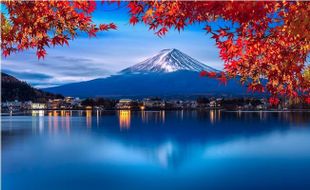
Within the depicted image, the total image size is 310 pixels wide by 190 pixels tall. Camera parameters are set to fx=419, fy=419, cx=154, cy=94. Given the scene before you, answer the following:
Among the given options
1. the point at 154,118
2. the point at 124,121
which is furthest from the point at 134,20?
the point at 154,118

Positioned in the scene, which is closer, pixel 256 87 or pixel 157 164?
pixel 256 87

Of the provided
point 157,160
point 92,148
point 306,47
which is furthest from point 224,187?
point 92,148

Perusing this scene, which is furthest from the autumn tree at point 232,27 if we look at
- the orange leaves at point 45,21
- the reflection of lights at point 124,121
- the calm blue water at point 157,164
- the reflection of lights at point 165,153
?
the reflection of lights at point 124,121

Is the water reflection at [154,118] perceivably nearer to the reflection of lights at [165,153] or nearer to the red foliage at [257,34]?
the reflection of lights at [165,153]

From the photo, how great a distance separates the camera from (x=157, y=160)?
2419 cm

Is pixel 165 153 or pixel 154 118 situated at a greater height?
pixel 154 118

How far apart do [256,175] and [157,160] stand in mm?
7842

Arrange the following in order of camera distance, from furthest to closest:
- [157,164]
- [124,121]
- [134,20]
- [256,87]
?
[124,121], [157,164], [256,87], [134,20]

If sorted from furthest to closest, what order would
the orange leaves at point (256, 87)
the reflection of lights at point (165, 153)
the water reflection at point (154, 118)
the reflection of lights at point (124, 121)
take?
1. the water reflection at point (154, 118)
2. the reflection of lights at point (124, 121)
3. the reflection of lights at point (165, 153)
4. the orange leaves at point (256, 87)

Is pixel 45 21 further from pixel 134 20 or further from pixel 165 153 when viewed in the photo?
pixel 165 153

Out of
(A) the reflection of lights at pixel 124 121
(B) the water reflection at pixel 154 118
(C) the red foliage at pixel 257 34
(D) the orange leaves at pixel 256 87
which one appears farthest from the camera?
(B) the water reflection at pixel 154 118

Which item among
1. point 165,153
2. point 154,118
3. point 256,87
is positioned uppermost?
point 256,87

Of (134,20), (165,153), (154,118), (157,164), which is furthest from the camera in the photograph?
(154,118)

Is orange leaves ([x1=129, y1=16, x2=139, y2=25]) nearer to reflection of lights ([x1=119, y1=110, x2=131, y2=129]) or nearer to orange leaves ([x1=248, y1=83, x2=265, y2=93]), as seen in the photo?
orange leaves ([x1=248, y1=83, x2=265, y2=93])
